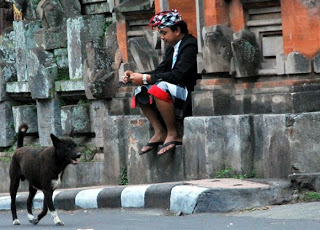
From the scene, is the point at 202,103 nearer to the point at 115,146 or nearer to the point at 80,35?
the point at 115,146

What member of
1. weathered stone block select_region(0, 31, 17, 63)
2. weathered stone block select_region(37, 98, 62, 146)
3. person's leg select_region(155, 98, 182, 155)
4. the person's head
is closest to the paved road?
person's leg select_region(155, 98, 182, 155)

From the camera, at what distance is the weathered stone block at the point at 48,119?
17.2 metres

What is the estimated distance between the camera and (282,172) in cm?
1253

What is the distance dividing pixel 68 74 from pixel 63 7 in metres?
0.97

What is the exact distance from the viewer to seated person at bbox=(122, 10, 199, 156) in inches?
537

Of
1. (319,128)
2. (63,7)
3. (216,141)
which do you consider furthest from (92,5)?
(319,128)

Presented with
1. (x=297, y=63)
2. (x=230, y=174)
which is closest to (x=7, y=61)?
(x=230, y=174)

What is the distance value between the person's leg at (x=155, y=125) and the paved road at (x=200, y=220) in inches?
55.0

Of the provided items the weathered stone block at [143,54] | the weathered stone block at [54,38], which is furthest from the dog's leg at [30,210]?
the weathered stone block at [54,38]

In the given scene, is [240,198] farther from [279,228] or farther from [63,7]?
[63,7]

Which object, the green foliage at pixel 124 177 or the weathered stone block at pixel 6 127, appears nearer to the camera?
the green foliage at pixel 124 177

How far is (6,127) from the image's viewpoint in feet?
60.3

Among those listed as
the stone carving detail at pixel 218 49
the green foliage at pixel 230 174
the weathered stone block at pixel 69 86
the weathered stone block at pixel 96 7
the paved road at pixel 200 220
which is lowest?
the paved road at pixel 200 220

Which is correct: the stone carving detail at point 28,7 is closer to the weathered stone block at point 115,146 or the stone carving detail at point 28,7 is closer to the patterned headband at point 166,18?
the weathered stone block at point 115,146
